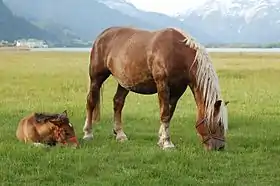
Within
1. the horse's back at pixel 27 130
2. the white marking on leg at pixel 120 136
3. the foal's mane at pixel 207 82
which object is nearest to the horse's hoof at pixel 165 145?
the foal's mane at pixel 207 82

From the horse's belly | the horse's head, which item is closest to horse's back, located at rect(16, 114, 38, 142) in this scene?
the horse's belly

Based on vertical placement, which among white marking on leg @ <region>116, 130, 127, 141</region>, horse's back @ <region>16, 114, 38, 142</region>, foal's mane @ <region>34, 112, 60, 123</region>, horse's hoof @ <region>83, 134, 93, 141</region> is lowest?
horse's hoof @ <region>83, 134, 93, 141</region>

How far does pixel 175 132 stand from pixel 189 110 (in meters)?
4.94

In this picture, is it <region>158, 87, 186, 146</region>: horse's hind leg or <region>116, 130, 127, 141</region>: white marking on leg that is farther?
<region>116, 130, 127, 141</region>: white marking on leg

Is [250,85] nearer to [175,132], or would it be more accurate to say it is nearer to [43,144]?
[175,132]

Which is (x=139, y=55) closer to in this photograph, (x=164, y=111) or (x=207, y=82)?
(x=164, y=111)

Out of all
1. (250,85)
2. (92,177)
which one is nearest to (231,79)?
(250,85)

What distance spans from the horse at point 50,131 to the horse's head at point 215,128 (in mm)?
2349

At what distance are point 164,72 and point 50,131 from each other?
2.39 metres

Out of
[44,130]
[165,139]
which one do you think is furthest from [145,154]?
[44,130]

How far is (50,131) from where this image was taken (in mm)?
10383

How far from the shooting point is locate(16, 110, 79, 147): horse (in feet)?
33.9

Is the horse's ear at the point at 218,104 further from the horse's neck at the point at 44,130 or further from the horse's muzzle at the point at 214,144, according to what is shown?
the horse's neck at the point at 44,130

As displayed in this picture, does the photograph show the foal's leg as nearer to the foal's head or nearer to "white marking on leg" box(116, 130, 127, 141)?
"white marking on leg" box(116, 130, 127, 141)
